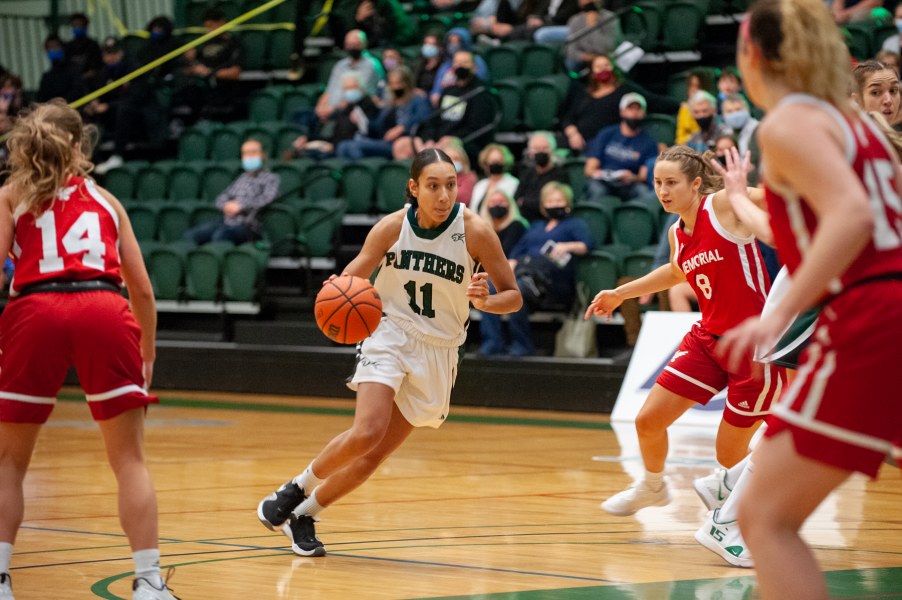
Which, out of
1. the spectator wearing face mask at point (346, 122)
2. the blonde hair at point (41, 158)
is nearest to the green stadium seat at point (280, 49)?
the spectator wearing face mask at point (346, 122)

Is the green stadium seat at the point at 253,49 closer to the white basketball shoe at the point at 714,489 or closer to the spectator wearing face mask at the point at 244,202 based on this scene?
the spectator wearing face mask at the point at 244,202

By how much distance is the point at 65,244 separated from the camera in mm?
4234

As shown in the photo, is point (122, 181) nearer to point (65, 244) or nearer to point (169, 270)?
point (169, 270)

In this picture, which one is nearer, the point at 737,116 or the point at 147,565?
the point at 147,565

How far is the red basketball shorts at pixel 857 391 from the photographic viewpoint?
289cm

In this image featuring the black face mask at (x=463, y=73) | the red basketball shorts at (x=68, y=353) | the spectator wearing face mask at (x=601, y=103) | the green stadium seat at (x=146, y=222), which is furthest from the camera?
the green stadium seat at (x=146, y=222)

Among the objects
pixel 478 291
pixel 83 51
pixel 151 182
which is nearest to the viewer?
pixel 478 291

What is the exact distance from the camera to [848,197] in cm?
282

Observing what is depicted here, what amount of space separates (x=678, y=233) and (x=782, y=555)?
10.4ft

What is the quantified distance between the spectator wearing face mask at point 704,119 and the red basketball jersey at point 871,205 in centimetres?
852

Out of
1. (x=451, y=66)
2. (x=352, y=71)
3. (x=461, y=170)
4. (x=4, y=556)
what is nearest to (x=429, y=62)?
(x=451, y=66)

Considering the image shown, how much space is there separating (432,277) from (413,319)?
0.19 meters

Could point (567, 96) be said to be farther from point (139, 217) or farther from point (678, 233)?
point (678, 233)

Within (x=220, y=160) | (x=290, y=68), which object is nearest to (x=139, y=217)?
(x=220, y=160)
